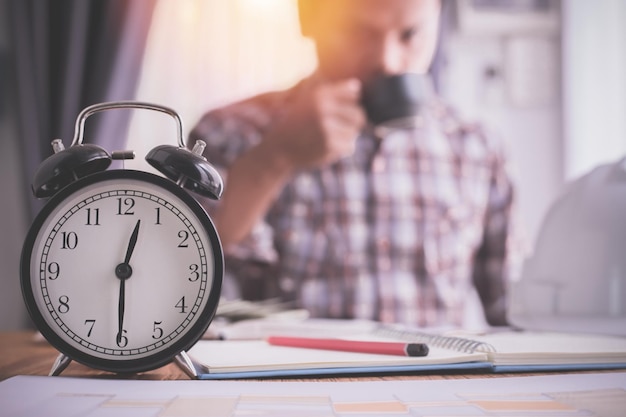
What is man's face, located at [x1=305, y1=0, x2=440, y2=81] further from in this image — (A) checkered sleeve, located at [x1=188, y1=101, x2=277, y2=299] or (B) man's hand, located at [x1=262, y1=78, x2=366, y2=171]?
(A) checkered sleeve, located at [x1=188, y1=101, x2=277, y2=299]

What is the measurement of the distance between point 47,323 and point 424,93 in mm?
1059

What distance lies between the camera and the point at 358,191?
170 centimetres

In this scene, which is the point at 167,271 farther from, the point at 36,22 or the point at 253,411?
the point at 36,22

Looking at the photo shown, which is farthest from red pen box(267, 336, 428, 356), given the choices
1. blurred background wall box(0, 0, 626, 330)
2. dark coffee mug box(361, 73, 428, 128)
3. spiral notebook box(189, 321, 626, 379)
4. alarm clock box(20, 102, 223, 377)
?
blurred background wall box(0, 0, 626, 330)

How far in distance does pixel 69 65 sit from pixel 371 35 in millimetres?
854

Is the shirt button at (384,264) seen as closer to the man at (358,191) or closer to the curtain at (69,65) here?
the man at (358,191)

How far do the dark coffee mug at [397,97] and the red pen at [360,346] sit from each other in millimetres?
801

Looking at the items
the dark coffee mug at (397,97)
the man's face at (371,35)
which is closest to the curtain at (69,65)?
→ the man's face at (371,35)

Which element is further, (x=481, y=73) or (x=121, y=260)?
(x=481, y=73)

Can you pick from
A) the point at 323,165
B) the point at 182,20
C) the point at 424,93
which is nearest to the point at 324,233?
the point at 323,165

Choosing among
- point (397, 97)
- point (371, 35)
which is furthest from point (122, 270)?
point (371, 35)

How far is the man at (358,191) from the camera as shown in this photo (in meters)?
1.62

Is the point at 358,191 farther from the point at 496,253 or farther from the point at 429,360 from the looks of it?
the point at 429,360

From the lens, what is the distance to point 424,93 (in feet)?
4.51
